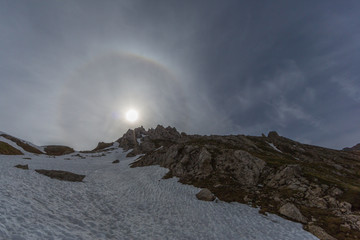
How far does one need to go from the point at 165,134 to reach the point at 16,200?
395 feet

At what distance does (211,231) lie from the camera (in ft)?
53.7

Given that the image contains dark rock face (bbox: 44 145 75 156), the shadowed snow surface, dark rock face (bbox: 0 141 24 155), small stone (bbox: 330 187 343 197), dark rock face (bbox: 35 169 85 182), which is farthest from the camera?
Answer: dark rock face (bbox: 44 145 75 156)

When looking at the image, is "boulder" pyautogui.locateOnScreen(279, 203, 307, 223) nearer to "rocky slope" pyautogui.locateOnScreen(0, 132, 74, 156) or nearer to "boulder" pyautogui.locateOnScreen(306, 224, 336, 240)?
"boulder" pyautogui.locateOnScreen(306, 224, 336, 240)

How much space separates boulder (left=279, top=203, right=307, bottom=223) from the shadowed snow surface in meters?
1.17

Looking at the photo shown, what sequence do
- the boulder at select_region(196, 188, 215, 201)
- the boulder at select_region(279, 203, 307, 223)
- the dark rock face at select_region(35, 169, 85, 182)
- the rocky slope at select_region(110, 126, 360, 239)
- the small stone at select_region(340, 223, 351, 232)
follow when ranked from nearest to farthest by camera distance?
the small stone at select_region(340, 223, 351, 232) < the rocky slope at select_region(110, 126, 360, 239) < the boulder at select_region(279, 203, 307, 223) < the boulder at select_region(196, 188, 215, 201) < the dark rock face at select_region(35, 169, 85, 182)

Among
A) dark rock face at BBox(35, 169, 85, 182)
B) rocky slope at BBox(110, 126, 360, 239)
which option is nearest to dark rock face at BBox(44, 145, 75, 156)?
dark rock face at BBox(35, 169, 85, 182)

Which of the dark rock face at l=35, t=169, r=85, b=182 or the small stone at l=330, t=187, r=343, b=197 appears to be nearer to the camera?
the small stone at l=330, t=187, r=343, b=197

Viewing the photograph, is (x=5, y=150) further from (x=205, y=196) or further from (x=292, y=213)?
(x=292, y=213)

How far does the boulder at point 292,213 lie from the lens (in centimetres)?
1820

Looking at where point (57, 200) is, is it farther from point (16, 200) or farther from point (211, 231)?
point (211, 231)

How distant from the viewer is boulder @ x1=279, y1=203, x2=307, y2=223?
717 inches

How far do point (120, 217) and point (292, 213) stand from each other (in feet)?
68.9

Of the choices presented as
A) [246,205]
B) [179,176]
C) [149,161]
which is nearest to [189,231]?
[246,205]

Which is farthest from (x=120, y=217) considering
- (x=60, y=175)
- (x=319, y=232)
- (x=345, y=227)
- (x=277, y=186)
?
Result: (x=277, y=186)
